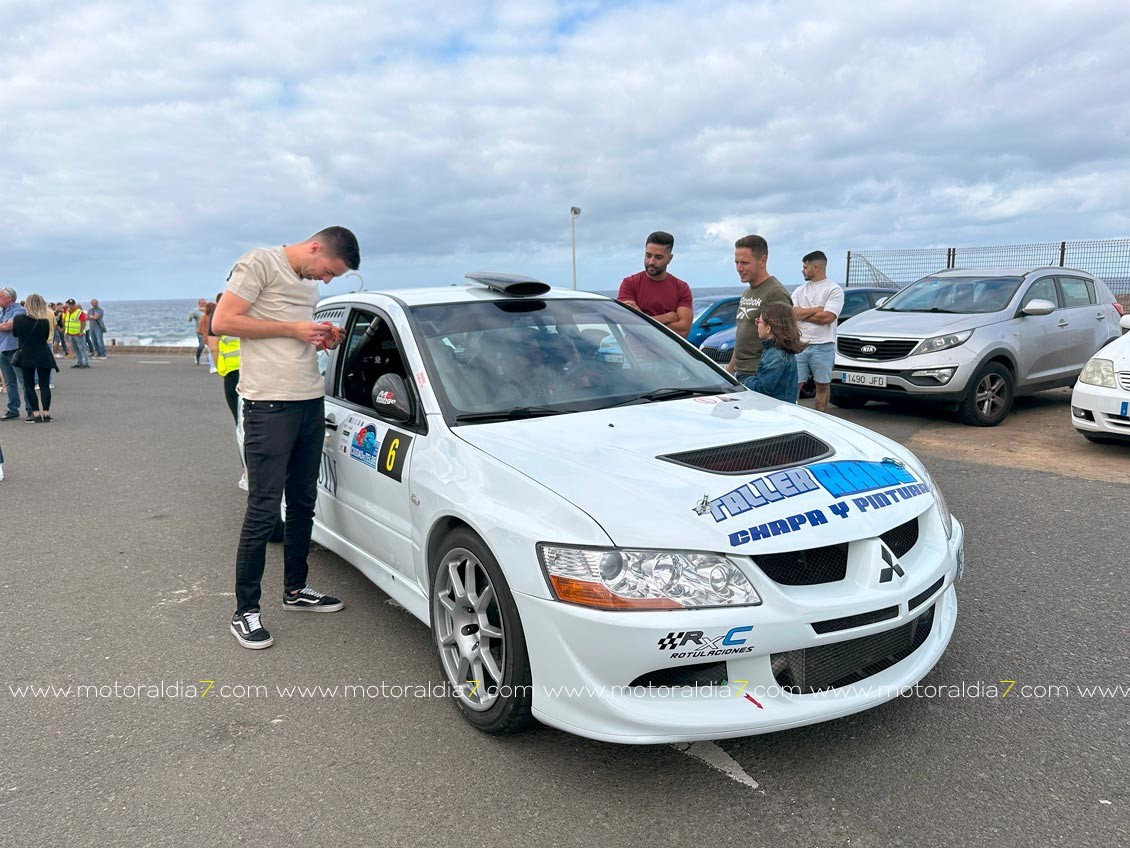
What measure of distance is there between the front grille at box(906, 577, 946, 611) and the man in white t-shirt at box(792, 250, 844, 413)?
511 cm

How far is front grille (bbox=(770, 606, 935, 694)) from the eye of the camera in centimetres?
248

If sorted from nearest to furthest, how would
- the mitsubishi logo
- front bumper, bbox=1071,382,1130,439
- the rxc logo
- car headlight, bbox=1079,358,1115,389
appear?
1. the rxc logo
2. the mitsubishi logo
3. front bumper, bbox=1071,382,1130,439
4. car headlight, bbox=1079,358,1115,389

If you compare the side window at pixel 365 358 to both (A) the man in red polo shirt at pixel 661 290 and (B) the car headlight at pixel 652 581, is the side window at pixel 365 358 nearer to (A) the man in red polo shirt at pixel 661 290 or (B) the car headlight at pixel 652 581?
(B) the car headlight at pixel 652 581

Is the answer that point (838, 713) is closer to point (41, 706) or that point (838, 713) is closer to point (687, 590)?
point (687, 590)

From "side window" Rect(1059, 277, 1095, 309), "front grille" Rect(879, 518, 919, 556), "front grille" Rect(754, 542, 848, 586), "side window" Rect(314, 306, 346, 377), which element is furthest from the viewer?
"side window" Rect(1059, 277, 1095, 309)

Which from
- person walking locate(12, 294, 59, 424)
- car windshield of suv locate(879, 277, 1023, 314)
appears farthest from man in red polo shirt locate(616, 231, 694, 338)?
person walking locate(12, 294, 59, 424)

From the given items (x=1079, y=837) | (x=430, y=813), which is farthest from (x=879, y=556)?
(x=430, y=813)

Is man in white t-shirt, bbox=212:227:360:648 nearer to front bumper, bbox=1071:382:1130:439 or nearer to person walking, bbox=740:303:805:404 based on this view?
person walking, bbox=740:303:805:404

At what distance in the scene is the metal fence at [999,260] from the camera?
631 inches

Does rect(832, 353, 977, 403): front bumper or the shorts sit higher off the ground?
the shorts

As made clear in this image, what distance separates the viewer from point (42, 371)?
10883 mm

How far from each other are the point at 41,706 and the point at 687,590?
265cm

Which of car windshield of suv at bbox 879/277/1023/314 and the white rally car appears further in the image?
car windshield of suv at bbox 879/277/1023/314

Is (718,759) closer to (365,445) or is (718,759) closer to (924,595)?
(924,595)
